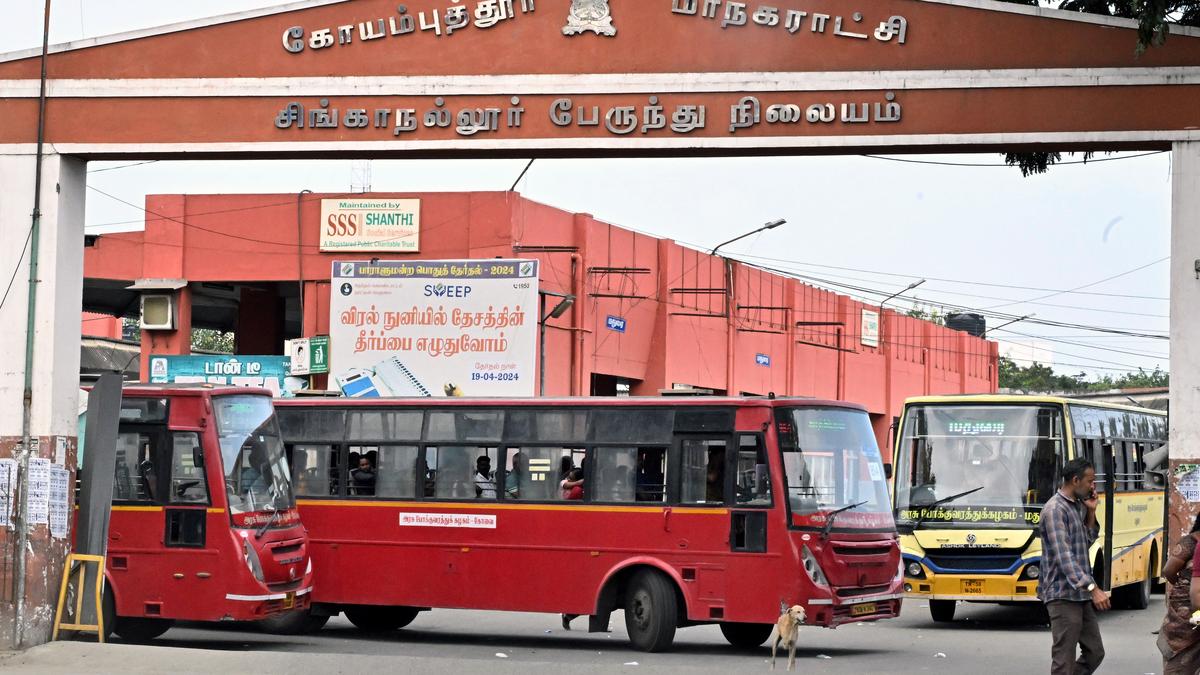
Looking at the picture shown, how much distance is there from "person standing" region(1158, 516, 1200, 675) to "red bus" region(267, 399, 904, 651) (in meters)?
5.85

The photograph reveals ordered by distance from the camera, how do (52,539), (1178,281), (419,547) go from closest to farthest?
(1178,281) < (52,539) < (419,547)

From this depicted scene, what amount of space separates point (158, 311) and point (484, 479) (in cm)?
2029

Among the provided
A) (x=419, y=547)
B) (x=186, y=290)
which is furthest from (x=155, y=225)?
(x=419, y=547)

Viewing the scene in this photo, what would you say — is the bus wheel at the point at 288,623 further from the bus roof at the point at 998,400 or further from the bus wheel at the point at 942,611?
the bus wheel at the point at 942,611

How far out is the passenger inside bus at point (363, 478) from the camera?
61.3 feet

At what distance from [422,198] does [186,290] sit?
5.81m

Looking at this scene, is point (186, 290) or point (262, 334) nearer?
point (186, 290)

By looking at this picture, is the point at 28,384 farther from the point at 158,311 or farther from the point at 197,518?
the point at 158,311

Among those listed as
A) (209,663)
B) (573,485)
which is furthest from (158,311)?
(209,663)

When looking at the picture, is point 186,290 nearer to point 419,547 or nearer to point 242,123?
point 419,547

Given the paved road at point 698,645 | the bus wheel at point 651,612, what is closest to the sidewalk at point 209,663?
the paved road at point 698,645

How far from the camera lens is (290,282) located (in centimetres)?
3675

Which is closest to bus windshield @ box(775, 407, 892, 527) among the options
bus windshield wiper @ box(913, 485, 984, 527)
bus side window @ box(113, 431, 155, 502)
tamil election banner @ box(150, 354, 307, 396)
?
bus windshield wiper @ box(913, 485, 984, 527)

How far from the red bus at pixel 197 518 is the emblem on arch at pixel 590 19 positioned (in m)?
5.64
